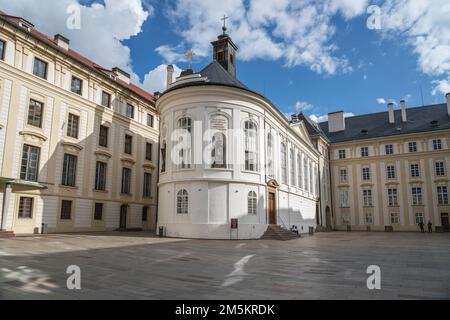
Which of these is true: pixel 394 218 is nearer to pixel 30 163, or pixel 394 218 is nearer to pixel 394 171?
pixel 394 171

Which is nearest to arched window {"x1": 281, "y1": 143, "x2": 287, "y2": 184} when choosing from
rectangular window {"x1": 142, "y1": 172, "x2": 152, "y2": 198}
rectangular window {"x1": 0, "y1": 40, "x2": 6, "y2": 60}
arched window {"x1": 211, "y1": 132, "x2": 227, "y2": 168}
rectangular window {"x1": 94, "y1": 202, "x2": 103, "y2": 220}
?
arched window {"x1": 211, "y1": 132, "x2": 227, "y2": 168}

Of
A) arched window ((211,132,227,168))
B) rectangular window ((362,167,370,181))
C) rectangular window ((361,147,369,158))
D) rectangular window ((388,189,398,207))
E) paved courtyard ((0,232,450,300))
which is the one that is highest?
rectangular window ((361,147,369,158))

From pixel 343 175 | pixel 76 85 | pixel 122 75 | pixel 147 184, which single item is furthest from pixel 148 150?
pixel 343 175

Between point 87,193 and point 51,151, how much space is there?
15.9ft

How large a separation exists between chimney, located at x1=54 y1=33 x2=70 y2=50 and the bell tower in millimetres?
14014

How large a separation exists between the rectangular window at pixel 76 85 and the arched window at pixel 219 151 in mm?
12817

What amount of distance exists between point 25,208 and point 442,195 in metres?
49.4

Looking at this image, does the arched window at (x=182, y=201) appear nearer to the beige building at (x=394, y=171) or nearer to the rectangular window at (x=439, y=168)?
the beige building at (x=394, y=171)

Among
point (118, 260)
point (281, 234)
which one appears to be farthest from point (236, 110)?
point (118, 260)

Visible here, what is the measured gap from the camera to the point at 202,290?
7113mm

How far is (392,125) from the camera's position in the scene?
174ft

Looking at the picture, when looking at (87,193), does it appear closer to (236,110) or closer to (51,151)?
(51,151)

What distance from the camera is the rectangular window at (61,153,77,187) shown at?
26953mm

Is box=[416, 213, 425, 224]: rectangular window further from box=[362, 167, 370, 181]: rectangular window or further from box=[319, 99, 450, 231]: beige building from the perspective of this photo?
box=[362, 167, 370, 181]: rectangular window
